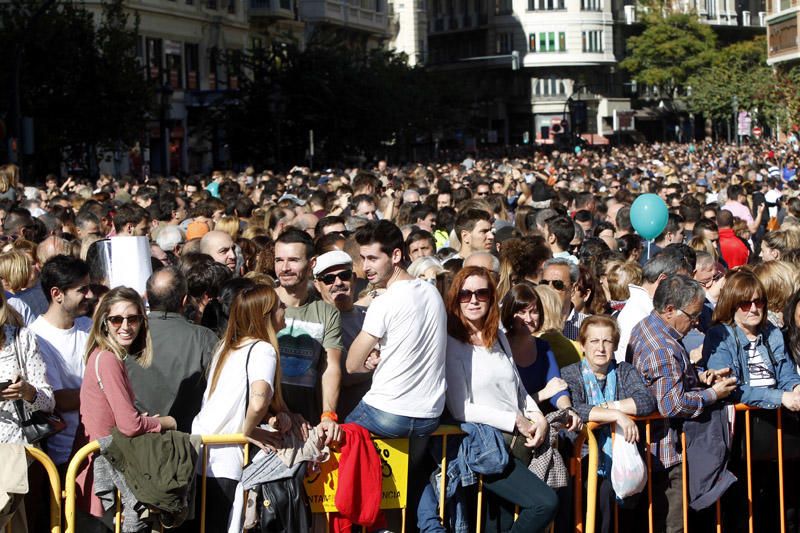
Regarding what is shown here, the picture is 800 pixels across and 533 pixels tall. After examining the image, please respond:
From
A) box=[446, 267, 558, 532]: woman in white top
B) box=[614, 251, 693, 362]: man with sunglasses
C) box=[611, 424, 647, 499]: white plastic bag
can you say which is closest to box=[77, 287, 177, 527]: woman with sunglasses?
box=[446, 267, 558, 532]: woman in white top

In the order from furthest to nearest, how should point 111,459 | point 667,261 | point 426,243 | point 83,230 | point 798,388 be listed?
point 83,230 < point 426,243 < point 667,261 < point 798,388 < point 111,459

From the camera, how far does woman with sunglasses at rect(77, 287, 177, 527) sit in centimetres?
648

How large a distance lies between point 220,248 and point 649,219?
5405 millimetres

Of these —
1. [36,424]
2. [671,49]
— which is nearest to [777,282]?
[36,424]

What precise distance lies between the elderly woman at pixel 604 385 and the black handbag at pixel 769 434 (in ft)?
2.57

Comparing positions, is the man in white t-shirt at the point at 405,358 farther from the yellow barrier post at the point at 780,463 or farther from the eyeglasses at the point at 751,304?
the yellow barrier post at the point at 780,463

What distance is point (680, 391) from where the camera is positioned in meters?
7.33

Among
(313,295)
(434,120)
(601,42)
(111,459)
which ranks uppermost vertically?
(601,42)

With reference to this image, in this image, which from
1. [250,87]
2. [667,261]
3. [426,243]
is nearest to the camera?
[667,261]

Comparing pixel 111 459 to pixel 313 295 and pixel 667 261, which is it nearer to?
pixel 313 295

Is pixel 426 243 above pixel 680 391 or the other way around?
above

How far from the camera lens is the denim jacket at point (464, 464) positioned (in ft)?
22.4

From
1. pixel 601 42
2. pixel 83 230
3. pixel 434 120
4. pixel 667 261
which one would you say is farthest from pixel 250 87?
pixel 601 42

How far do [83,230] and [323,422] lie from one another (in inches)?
264
